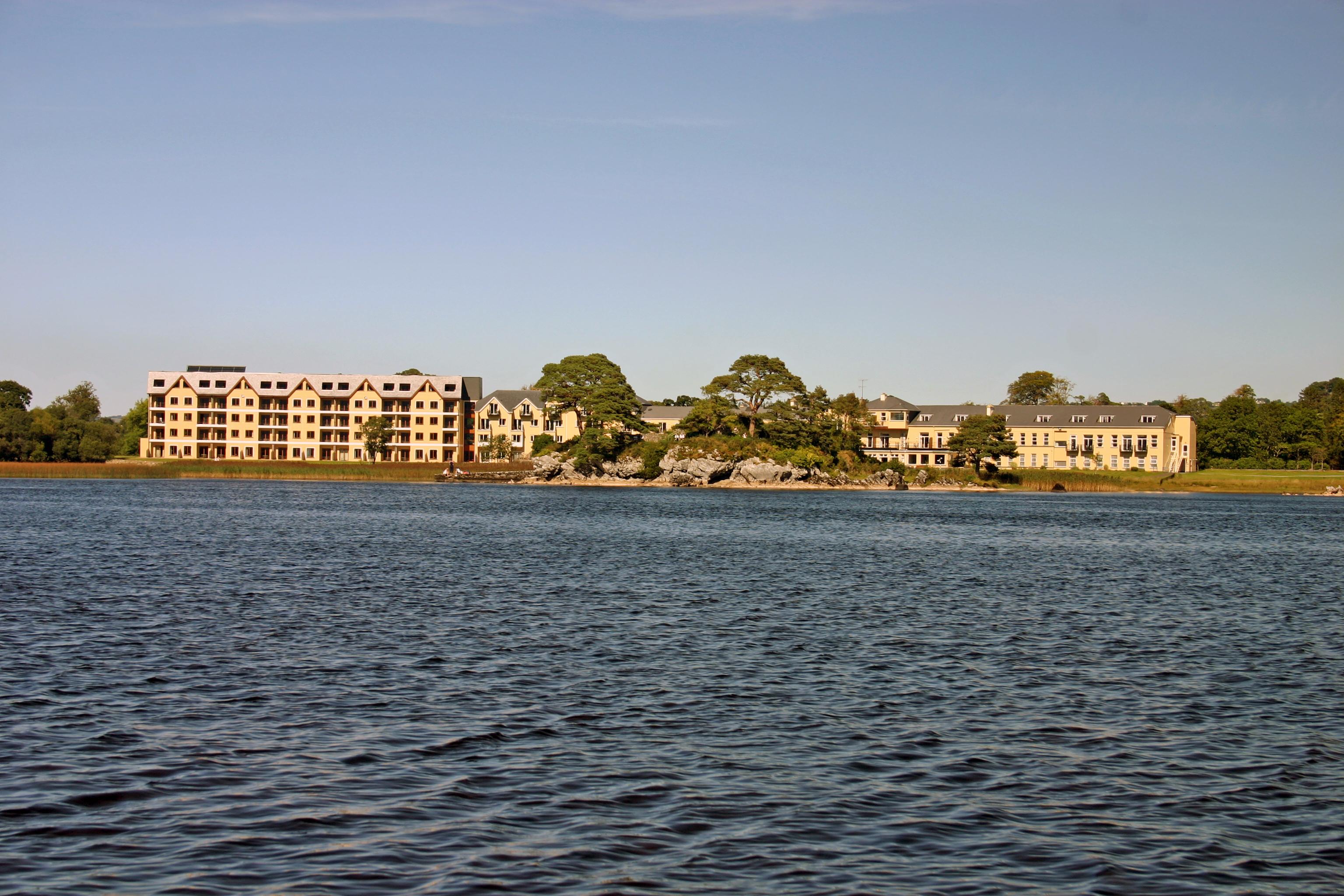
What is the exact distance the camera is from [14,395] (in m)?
180

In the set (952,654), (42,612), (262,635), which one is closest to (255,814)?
(262,635)

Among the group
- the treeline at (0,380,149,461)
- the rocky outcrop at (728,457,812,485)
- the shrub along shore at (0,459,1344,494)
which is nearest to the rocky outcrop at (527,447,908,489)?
the rocky outcrop at (728,457,812,485)

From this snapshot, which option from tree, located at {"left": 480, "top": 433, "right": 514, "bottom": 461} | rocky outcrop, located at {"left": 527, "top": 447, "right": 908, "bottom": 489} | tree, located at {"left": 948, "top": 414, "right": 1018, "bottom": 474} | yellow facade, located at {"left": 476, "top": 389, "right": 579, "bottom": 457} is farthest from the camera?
A: yellow facade, located at {"left": 476, "top": 389, "right": 579, "bottom": 457}

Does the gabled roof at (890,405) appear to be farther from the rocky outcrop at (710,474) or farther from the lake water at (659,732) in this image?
the lake water at (659,732)

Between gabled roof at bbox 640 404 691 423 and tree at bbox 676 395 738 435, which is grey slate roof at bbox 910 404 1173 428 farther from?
tree at bbox 676 395 738 435

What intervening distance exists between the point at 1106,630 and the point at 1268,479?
13084 centimetres

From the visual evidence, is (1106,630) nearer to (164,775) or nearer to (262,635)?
(262,635)

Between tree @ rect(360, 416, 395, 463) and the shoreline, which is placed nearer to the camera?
the shoreline

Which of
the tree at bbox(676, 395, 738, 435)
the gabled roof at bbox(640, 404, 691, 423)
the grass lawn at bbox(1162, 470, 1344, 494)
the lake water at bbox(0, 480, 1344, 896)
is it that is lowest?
the lake water at bbox(0, 480, 1344, 896)

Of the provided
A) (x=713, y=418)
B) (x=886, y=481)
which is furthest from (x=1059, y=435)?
(x=713, y=418)

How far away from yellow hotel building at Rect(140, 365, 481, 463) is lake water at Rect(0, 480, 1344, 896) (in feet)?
423

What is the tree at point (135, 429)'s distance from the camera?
16900 cm

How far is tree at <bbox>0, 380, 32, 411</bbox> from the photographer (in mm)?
175750

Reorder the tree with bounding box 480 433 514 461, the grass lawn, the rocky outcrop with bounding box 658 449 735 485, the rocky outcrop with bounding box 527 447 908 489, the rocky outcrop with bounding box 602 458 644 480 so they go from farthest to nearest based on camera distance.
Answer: the tree with bounding box 480 433 514 461
the grass lawn
the rocky outcrop with bounding box 602 458 644 480
the rocky outcrop with bounding box 658 449 735 485
the rocky outcrop with bounding box 527 447 908 489
